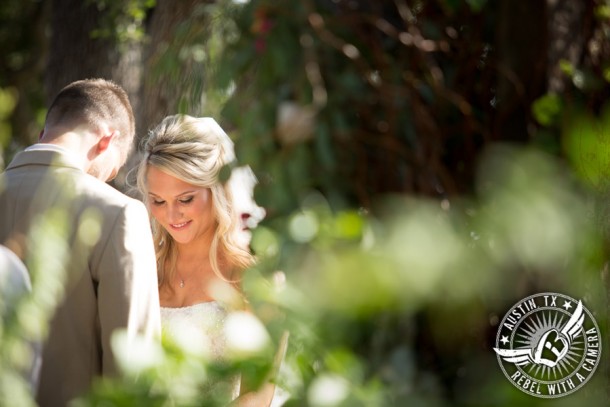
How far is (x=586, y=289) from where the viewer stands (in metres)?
1.19

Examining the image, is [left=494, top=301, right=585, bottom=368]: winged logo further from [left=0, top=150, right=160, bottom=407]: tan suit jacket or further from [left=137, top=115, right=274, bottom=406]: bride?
[left=137, top=115, right=274, bottom=406]: bride

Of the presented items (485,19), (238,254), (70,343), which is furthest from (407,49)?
(238,254)

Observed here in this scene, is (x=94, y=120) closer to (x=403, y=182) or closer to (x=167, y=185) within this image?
→ (x=167, y=185)

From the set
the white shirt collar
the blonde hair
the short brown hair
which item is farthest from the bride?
the white shirt collar

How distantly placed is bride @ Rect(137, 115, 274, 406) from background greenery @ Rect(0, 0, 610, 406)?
851mm

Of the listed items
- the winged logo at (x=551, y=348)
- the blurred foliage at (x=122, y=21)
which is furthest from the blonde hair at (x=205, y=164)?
the blurred foliage at (x=122, y=21)

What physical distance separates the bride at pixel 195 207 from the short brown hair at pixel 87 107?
1.70ft

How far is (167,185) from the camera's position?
4.07m

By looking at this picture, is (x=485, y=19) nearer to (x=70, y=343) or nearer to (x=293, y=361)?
(x=293, y=361)

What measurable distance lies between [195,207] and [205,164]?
21cm

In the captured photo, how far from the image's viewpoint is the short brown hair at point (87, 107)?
3.38 m

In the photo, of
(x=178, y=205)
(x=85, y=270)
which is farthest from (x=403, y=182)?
(x=178, y=205)

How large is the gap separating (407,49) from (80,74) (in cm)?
632

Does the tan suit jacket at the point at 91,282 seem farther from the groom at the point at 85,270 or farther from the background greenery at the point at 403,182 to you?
the background greenery at the point at 403,182
